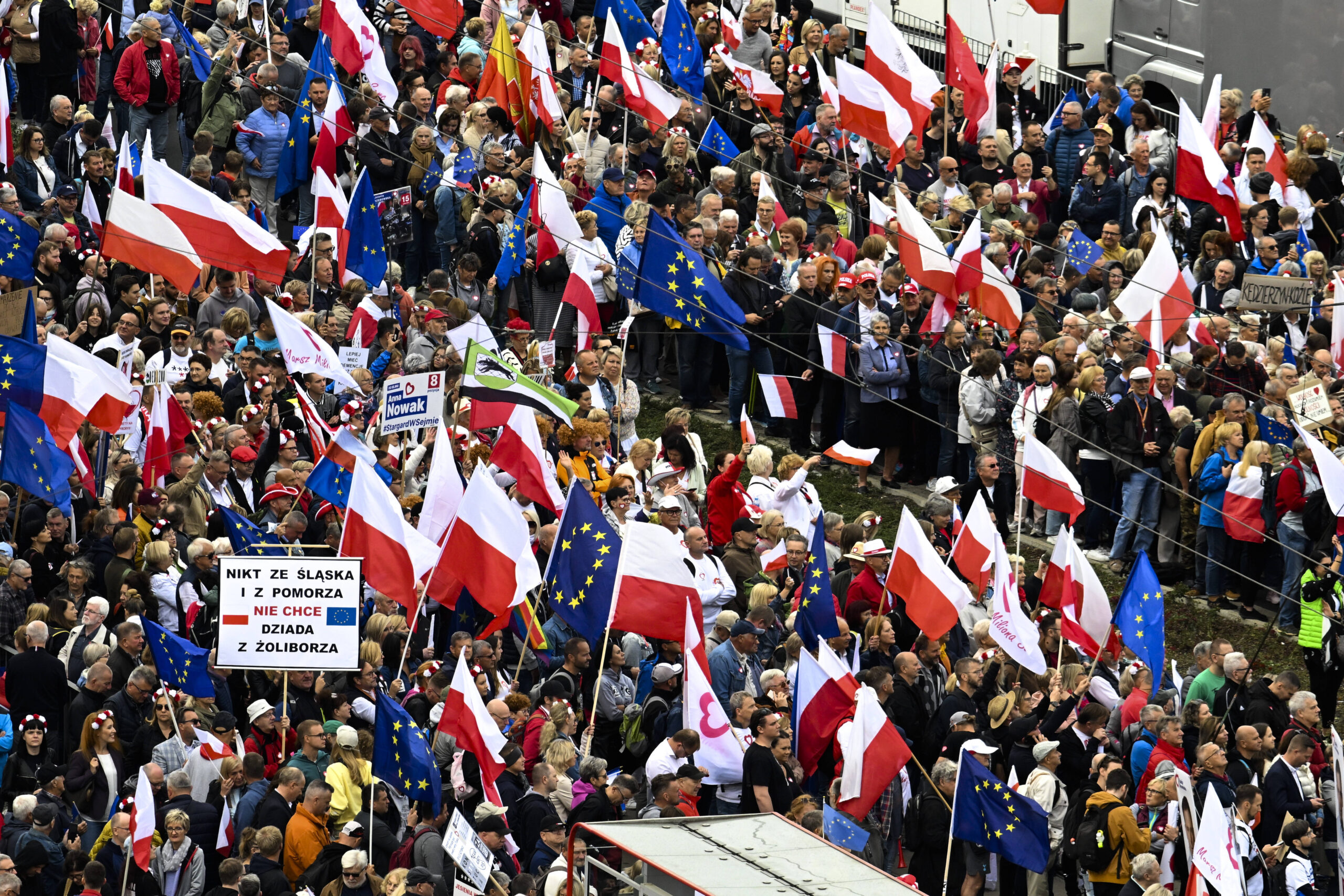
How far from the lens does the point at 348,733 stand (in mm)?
16406

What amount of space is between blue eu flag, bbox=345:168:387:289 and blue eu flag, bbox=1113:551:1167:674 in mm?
8607

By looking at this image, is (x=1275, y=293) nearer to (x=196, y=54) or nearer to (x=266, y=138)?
(x=266, y=138)

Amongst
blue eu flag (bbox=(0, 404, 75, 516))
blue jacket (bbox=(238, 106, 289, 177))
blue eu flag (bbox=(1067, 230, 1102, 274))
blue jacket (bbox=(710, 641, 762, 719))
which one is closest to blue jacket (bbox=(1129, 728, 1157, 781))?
blue jacket (bbox=(710, 641, 762, 719))

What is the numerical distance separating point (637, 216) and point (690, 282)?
2437 mm

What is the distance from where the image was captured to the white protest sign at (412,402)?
19797 millimetres

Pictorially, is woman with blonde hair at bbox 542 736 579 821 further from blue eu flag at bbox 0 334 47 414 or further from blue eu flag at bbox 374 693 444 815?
blue eu flag at bbox 0 334 47 414

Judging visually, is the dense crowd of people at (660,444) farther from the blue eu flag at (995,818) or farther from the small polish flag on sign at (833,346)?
the blue eu flag at (995,818)

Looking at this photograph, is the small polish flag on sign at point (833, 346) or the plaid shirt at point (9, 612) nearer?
the plaid shirt at point (9, 612)

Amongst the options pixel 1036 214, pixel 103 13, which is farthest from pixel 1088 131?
pixel 103 13

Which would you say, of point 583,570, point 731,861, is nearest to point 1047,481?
point 583,570

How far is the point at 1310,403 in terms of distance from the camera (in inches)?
840

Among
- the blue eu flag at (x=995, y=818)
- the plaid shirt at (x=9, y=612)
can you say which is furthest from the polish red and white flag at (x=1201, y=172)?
the plaid shirt at (x=9, y=612)

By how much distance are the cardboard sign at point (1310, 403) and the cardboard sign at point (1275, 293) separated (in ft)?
4.00

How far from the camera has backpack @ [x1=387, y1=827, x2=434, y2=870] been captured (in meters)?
15.3
